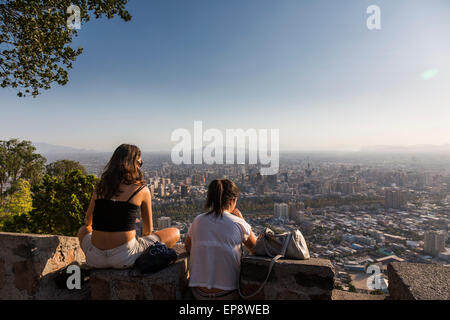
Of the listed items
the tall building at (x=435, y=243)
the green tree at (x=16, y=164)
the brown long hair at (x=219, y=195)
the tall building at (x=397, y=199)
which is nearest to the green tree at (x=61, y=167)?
the green tree at (x=16, y=164)

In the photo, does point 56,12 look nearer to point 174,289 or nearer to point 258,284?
point 174,289

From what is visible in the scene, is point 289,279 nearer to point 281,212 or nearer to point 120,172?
point 120,172

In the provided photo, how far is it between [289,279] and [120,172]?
4.86ft

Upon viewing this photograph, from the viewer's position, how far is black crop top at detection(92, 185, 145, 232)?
1704mm

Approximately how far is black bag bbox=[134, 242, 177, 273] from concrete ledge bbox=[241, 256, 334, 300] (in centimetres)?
56

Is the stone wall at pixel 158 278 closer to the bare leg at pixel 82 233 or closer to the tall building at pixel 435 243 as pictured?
the bare leg at pixel 82 233

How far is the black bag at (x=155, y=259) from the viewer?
1.60m

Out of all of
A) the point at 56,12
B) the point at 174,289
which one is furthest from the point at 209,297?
the point at 56,12

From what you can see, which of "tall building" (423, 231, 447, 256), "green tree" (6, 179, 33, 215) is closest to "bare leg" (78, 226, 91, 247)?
"green tree" (6, 179, 33, 215)

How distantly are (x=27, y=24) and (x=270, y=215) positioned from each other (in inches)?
785

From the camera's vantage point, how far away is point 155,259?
1.63 metres

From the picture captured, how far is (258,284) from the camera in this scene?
4.89 ft

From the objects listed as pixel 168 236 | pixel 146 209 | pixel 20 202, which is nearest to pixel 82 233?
pixel 146 209
